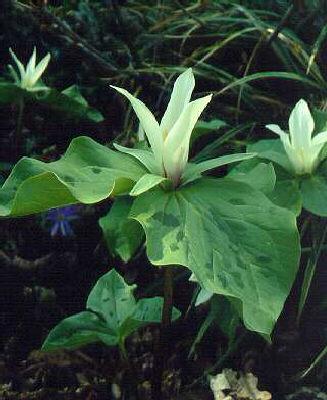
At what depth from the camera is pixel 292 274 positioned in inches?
37.6

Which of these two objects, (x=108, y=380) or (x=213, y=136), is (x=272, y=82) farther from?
(x=108, y=380)

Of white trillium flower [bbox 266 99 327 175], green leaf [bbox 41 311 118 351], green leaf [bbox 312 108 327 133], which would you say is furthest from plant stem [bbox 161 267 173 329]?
green leaf [bbox 312 108 327 133]

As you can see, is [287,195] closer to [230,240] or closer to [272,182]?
[272,182]

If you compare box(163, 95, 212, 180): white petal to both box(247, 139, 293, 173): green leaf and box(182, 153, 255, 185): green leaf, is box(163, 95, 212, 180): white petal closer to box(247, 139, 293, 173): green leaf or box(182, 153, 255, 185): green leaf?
box(182, 153, 255, 185): green leaf

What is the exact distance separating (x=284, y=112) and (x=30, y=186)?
3.65 feet

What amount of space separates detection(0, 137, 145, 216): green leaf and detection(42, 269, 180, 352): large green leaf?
0.28 m

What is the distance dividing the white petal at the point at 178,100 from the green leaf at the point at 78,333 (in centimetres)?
38

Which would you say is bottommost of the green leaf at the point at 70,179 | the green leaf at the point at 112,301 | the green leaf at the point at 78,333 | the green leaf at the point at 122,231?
the green leaf at the point at 78,333

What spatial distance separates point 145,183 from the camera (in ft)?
3.10

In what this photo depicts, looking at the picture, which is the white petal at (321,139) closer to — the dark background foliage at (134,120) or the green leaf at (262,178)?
the green leaf at (262,178)

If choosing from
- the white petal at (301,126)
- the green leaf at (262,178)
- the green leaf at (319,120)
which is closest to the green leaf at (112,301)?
the green leaf at (262,178)

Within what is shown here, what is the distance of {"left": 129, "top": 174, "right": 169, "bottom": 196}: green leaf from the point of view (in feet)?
3.01

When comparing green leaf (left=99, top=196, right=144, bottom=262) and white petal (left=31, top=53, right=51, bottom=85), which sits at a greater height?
green leaf (left=99, top=196, right=144, bottom=262)

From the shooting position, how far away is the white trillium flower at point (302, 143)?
124 cm
